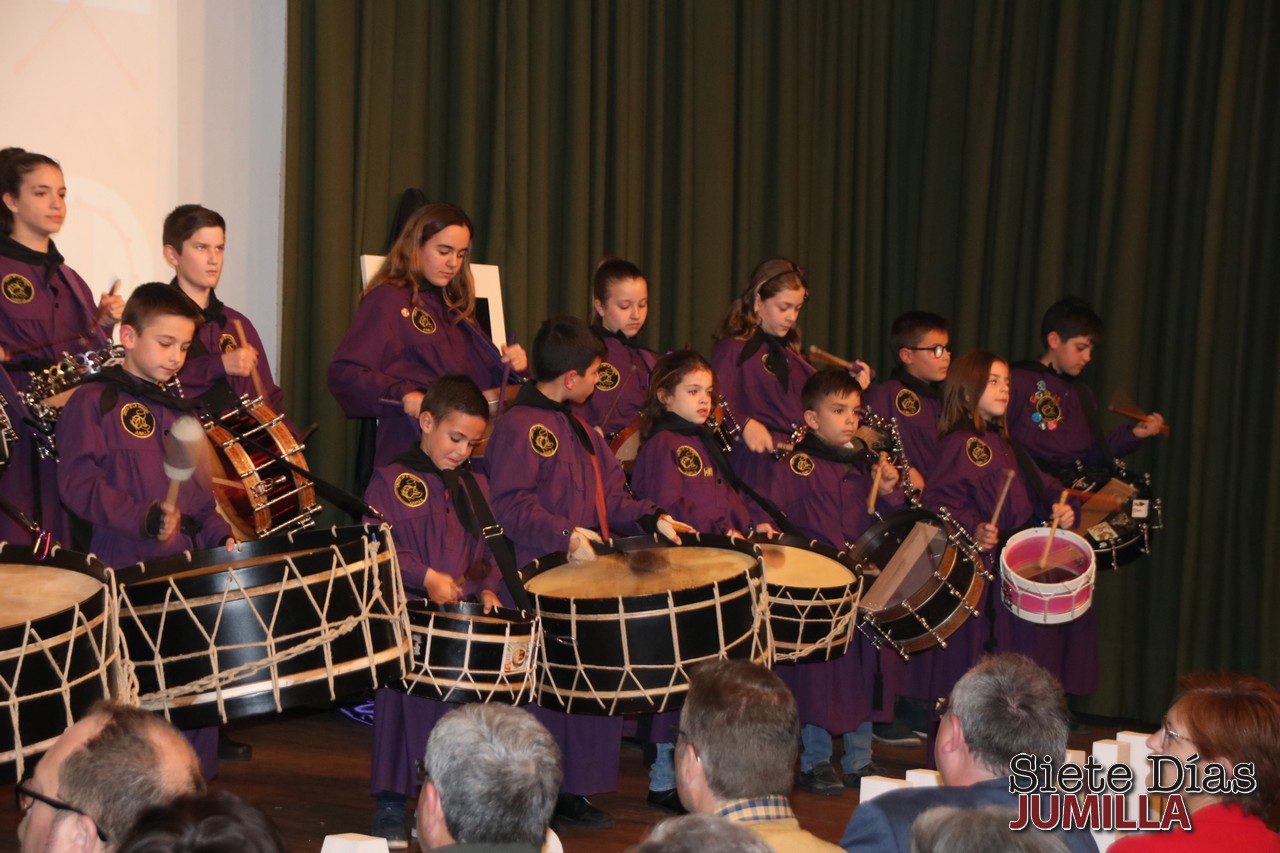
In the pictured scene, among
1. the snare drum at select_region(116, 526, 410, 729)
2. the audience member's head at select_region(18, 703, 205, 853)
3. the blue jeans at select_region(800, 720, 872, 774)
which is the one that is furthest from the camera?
the blue jeans at select_region(800, 720, 872, 774)

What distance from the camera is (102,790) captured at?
1.90 m

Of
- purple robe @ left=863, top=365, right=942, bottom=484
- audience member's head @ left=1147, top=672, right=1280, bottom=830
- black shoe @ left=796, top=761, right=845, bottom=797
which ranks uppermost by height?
purple robe @ left=863, top=365, right=942, bottom=484

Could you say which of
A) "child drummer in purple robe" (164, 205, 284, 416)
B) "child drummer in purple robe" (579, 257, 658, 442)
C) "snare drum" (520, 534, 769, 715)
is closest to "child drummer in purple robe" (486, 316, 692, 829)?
"snare drum" (520, 534, 769, 715)

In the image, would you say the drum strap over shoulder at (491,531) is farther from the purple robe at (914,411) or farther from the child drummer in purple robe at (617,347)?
the purple robe at (914,411)

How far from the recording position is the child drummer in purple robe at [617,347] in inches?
208

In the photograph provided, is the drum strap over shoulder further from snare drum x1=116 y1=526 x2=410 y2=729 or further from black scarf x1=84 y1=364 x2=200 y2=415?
snare drum x1=116 y1=526 x2=410 y2=729

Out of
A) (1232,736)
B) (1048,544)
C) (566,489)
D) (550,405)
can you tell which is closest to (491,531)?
(566,489)

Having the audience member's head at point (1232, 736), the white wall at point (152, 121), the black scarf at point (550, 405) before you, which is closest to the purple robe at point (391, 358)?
the black scarf at point (550, 405)

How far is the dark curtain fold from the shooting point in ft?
19.5

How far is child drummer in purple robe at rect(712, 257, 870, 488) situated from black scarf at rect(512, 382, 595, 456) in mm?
1044

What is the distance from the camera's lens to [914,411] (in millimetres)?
5973

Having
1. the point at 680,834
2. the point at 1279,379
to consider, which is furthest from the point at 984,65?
the point at 680,834

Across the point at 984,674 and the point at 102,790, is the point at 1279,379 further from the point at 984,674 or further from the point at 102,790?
the point at 102,790

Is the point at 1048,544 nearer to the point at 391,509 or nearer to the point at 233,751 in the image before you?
the point at 391,509
